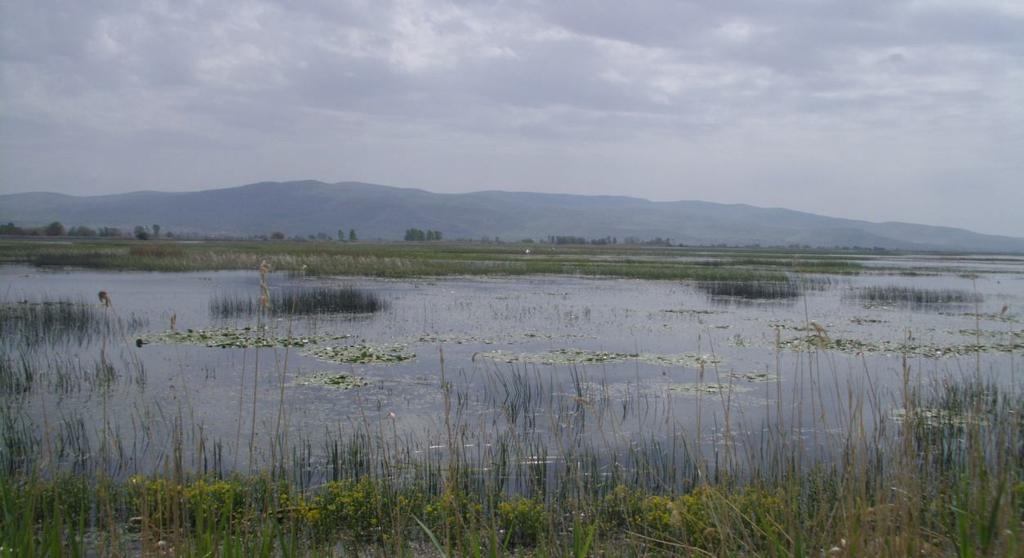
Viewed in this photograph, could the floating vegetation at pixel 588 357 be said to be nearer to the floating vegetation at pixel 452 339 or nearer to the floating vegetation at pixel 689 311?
the floating vegetation at pixel 452 339

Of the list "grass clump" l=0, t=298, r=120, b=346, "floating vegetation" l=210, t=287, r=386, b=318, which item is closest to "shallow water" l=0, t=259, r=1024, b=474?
"grass clump" l=0, t=298, r=120, b=346

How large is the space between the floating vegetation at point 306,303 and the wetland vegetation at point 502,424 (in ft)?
0.68

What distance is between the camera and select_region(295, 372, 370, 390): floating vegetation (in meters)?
13.3

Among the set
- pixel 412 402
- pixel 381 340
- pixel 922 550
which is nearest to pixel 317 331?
pixel 381 340

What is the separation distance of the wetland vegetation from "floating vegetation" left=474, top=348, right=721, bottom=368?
0.12 meters

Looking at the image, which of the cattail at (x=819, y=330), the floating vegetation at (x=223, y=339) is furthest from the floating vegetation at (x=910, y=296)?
the cattail at (x=819, y=330)

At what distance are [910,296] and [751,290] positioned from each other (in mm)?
7024

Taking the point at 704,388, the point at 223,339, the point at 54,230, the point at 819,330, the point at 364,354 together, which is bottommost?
the point at 704,388

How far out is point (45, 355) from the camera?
15.5 metres

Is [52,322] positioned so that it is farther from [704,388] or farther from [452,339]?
[704,388]

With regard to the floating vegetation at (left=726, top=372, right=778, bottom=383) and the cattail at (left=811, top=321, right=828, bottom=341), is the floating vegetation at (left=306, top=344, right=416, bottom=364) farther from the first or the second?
the cattail at (left=811, top=321, right=828, bottom=341)

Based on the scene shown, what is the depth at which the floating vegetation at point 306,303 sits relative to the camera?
23828mm

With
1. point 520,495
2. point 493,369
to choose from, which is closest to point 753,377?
point 493,369

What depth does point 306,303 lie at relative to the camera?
1024 inches
